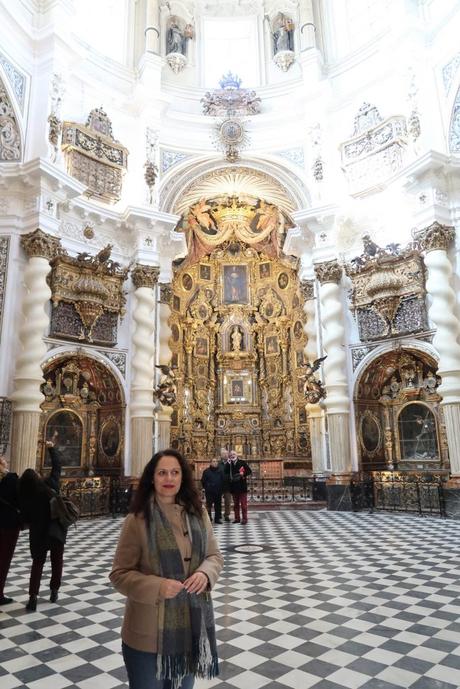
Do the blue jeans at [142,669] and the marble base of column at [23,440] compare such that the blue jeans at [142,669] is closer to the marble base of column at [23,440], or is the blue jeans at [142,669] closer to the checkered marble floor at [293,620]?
the checkered marble floor at [293,620]

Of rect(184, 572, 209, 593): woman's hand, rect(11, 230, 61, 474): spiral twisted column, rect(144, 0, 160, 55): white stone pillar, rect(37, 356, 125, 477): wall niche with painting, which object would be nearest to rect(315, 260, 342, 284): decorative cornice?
rect(37, 356, 125, 477): wall niche with painting

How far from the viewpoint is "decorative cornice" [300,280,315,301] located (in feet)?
50.2

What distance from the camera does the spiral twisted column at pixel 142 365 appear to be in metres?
13.3

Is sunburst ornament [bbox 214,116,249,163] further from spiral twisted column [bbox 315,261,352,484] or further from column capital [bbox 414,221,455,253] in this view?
column capital [bbox 414,221,455,253]

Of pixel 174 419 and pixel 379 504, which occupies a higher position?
pixel 174 419

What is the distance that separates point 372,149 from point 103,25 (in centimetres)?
953

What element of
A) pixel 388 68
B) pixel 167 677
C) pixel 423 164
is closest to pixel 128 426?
pixel 423 164

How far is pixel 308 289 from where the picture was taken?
15.5m

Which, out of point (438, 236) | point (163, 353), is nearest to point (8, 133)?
point (163, 353)

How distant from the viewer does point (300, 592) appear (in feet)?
17.7

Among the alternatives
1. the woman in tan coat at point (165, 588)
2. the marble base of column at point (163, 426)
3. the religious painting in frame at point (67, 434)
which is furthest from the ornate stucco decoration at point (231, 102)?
the woman in tan coat at point (165, 588)

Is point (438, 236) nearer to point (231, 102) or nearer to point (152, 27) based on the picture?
point (231, 102)

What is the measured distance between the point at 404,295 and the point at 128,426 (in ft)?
27.4

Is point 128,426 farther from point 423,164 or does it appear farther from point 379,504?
point 423,164
